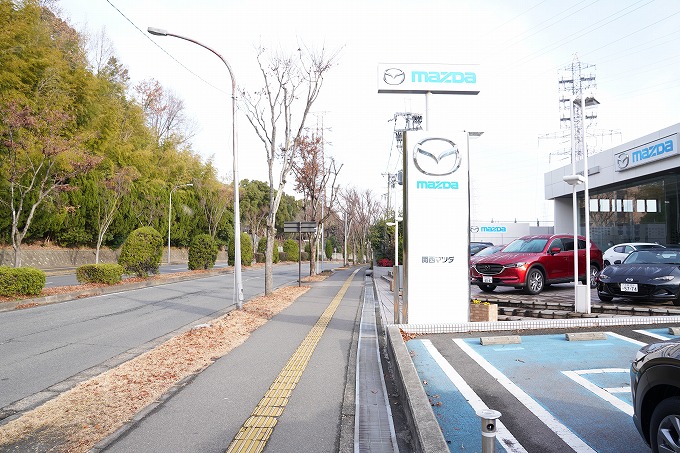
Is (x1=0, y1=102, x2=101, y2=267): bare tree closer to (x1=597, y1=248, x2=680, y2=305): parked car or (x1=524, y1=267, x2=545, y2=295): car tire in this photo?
(x1=524, y1=267, x2=545, y2=295): car tire

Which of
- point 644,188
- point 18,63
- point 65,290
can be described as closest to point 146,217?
point 18,63

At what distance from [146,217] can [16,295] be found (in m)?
30.4

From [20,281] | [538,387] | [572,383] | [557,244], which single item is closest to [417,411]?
[538,387]

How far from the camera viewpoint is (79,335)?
368 inches

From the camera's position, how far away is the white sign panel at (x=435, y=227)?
880 centimetres

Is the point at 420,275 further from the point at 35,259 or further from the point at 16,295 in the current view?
the point at 35,259

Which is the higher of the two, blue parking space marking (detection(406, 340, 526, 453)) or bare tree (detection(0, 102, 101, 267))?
bare tree (detection(0, 102, 101, 267))

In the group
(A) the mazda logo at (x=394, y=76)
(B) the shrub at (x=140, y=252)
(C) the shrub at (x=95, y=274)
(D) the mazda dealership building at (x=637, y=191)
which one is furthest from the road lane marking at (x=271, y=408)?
(D) the mazda dealership building at (x=637, y=191)

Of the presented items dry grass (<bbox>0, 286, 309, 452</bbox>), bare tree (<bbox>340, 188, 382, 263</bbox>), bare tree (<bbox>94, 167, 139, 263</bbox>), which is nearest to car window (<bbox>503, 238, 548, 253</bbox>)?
dry grass (<bbox>0, 286, 309, 452</bbox>)

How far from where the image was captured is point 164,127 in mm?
54031

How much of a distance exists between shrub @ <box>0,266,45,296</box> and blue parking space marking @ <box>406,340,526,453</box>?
12.1 m

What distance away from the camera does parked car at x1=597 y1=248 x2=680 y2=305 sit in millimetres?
10195

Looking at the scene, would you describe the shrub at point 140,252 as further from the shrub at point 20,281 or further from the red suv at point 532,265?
the red suv at point 532,265

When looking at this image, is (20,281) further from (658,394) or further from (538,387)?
(658,394)
